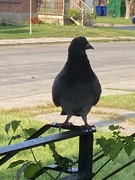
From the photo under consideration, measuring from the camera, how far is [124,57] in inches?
899

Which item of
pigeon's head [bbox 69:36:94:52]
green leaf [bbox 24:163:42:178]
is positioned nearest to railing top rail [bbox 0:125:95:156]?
green leaf [bbox 24:163:42:178]

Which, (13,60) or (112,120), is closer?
(112,120)

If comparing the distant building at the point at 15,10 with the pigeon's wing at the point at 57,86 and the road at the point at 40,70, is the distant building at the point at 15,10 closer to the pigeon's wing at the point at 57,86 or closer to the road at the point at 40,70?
the road at the point at 40,70

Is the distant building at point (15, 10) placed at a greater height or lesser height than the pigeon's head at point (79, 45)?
lesser

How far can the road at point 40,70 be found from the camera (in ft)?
39.7

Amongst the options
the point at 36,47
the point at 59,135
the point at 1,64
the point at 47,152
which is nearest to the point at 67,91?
the point at 59,135

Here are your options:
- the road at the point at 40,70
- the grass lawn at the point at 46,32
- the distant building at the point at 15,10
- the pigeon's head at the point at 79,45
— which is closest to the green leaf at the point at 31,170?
the pigeon's head at the point at 79,45

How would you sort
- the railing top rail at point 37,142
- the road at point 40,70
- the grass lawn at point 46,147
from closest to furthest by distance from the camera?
the railing top rail at point 37,142 < the grass lawn at point 46,147 < the road at point 40,70

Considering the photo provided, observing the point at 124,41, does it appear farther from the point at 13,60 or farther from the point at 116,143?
the point at 116,143

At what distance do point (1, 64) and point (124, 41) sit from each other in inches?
634

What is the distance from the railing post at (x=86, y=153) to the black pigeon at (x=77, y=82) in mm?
244

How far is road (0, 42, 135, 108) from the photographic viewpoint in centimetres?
1210

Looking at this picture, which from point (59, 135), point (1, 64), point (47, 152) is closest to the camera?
point (59, 135)

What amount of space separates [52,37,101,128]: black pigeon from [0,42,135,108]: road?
743 centimetres
